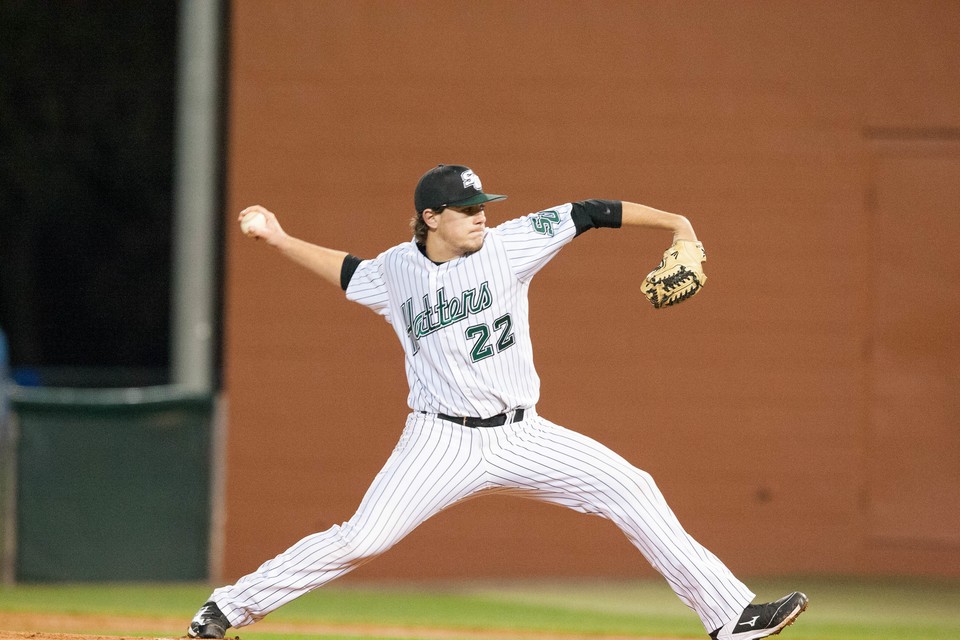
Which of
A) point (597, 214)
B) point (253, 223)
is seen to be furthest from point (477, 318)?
point (253, 223)

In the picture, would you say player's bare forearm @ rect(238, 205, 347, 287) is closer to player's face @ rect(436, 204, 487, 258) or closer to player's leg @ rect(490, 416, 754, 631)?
player's face @ rect(436, 204, 487, 258)

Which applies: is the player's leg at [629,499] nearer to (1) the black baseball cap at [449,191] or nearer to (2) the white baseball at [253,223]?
(1) the black baseball cap at [449,191]

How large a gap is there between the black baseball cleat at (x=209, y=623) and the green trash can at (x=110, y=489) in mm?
3845

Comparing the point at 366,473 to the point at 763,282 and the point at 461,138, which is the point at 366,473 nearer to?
the point at 461,138

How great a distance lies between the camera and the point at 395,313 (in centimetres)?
489

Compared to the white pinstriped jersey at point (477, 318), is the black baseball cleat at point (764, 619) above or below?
below

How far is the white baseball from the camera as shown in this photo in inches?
194

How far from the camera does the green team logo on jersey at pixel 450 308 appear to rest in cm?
466

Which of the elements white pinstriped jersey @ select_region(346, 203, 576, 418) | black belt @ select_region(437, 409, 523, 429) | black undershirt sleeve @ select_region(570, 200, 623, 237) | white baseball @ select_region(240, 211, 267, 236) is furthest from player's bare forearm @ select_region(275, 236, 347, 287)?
black undershirt sleeve @ select_region(570, 200, 623, 237)

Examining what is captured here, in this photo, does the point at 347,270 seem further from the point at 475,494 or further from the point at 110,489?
the point at 110,489

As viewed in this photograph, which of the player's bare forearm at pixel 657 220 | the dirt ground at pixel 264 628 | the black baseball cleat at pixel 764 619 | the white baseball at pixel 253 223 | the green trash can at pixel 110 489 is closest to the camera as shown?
the black baseball cleat at pixel 764 619

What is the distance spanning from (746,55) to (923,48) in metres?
1.21

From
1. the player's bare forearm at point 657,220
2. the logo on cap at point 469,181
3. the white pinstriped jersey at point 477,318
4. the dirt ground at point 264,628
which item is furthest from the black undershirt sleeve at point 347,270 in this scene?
the dirt ground at point 264,628

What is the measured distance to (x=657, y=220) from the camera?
15.7ft
